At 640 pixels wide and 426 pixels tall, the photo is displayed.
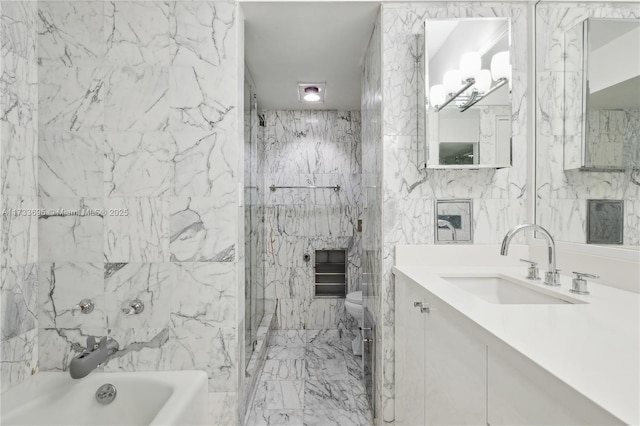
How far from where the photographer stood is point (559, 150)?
1601 mm

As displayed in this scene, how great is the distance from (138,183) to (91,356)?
80 cm

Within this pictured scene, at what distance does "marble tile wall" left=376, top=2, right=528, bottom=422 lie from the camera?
1819 mm

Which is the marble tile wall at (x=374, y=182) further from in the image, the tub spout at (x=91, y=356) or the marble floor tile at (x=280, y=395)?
the tub spout at (x=91, y=356)

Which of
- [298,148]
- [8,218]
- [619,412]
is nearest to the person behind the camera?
[619,412]

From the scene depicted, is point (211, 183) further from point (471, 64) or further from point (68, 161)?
point (471, 64)

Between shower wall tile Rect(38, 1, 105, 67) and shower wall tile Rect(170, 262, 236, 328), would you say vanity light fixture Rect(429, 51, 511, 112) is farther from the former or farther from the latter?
shower wall tile Rect(38, 1, 105, 67)

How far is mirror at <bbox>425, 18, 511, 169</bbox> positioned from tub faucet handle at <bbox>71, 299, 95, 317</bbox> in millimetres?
1790

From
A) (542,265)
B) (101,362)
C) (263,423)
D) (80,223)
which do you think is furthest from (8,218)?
(542,265)

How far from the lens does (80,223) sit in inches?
67.3

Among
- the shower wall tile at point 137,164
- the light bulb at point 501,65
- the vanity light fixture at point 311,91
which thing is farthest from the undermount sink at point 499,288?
the vanity light fixture at point 311,91

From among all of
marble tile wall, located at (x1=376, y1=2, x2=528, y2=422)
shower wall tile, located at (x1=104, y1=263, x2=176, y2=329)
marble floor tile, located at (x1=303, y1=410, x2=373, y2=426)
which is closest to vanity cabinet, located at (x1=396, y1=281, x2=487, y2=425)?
marble tile wall, located at (x1=376, y1=2, x2=528, y2=422)

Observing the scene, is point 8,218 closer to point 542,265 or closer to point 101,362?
point 101,362

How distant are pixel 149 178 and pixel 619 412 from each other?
181 cm

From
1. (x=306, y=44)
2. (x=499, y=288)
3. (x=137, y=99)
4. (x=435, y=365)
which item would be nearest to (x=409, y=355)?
(x=435, y=365)
